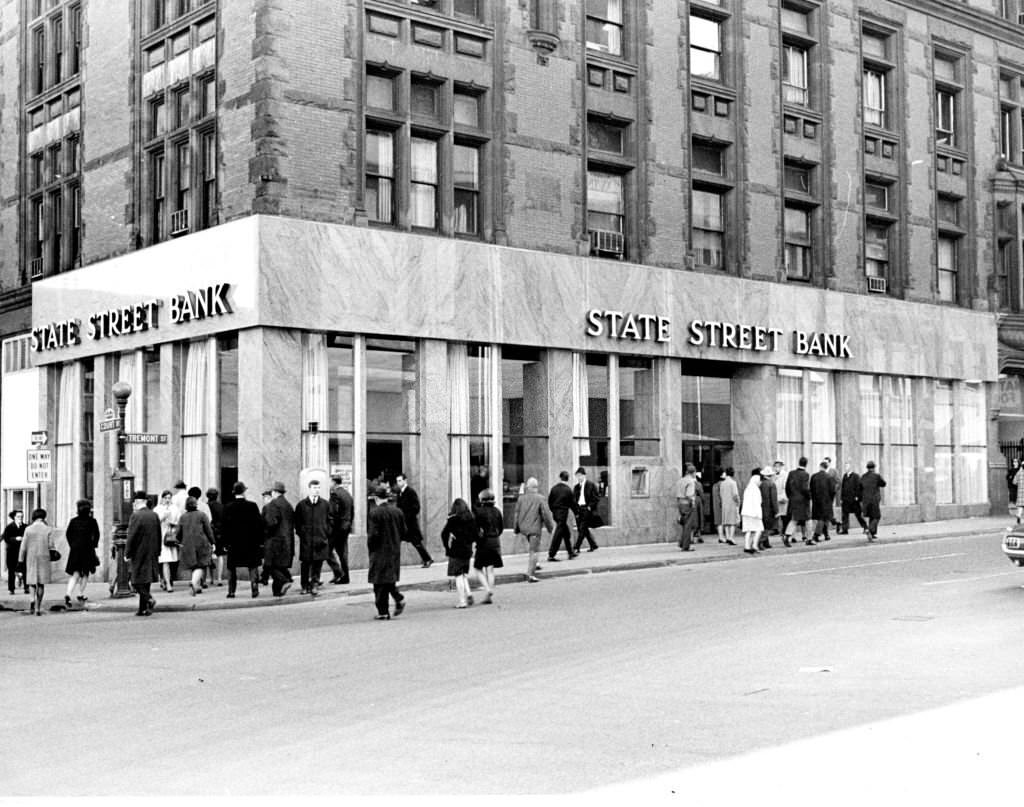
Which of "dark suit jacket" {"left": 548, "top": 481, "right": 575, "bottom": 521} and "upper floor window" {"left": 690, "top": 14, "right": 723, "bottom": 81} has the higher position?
"upper floor window" {"left": 690, "top": 14, "right": 723, "bottom": 81}

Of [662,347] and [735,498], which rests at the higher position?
[662,347]

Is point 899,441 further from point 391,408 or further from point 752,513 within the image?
point 391,408

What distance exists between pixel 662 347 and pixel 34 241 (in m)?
15.9

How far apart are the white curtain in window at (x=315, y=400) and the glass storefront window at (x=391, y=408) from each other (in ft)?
3.66

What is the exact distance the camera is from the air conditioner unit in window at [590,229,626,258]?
29.9 meters

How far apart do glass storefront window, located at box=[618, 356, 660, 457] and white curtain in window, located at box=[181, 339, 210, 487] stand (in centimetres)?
937

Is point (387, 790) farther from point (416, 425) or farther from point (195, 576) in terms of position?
point (416, 425)

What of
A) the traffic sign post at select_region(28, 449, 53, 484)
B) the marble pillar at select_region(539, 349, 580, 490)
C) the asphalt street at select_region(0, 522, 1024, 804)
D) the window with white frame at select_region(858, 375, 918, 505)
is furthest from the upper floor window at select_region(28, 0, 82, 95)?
the window with white frame at select_region(858, 375, 918, 505)

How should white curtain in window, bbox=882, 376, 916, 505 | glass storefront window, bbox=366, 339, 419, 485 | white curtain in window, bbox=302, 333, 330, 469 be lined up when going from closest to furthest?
white curtain in window, bbox=302, 333, 330, 469 → glass storefront window, bbox=366, 339, 419, 485 → white curtain in window, bbox=882, 376, 916, 505

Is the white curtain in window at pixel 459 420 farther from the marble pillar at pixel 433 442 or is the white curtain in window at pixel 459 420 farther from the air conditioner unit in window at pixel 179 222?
the air conditioner unit in window at pixel 179 222

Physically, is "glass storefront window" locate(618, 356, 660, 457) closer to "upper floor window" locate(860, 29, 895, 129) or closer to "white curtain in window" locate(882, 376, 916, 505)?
"white curtain in window" locate(882, 376, 916, 505)

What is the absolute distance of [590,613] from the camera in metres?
17.3

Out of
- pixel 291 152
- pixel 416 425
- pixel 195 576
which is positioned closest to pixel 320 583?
pixel 195 576

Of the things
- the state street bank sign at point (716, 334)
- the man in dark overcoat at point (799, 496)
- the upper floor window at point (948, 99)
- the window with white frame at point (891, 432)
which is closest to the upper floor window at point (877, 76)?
the upper floor window at point (948, 99)
